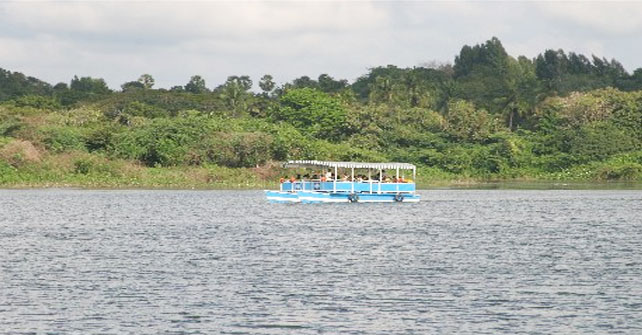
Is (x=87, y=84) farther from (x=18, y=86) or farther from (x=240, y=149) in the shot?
(x=240, y=149)

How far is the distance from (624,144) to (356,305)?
311 ft

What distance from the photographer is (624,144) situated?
123m

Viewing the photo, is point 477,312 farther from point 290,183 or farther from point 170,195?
point 170,195

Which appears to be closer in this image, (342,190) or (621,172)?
(342,190)

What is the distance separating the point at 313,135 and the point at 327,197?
1666 inches

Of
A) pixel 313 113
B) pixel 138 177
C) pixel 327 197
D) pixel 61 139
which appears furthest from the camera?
pixel 313 113

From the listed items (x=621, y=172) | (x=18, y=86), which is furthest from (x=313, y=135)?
(x=18, y=86)

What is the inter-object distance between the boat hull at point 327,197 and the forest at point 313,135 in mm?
25430

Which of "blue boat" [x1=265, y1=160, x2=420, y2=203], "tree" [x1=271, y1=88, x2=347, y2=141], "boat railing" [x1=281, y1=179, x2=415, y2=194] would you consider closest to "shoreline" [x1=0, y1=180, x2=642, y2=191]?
"tree" [x1=271, y1=88, x2=347, y2=141]

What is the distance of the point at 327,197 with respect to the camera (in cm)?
8075

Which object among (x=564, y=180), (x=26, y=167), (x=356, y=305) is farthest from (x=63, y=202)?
(x=564, y=180)

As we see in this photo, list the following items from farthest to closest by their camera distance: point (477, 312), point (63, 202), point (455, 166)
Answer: point (455, 166)
point (63, 202)
point (477, 312)

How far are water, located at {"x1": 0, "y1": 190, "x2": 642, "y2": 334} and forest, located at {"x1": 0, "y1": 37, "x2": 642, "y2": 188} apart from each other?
31605 mm

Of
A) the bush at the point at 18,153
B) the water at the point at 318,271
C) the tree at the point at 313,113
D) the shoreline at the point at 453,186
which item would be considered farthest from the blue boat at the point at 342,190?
the tree at the point at 313,113
